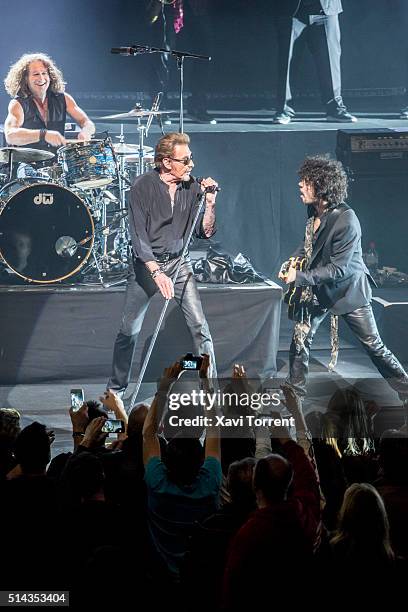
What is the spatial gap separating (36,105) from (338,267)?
3191mm

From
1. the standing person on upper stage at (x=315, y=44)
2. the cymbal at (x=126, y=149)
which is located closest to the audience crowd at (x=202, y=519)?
the cymbal at (x=126, y=149)

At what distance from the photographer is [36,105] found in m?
9.28

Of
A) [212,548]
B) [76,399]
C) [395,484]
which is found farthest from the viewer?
[76,399]

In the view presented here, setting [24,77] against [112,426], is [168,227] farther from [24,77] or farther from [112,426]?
[112,426]

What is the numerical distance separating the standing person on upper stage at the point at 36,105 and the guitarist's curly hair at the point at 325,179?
2431 mm

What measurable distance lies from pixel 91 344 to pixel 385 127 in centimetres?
374

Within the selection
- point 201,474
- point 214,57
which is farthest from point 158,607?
point 214,57

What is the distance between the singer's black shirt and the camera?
7.51 m

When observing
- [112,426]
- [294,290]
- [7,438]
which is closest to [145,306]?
[294,290]

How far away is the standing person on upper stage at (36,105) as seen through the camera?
9219 mm

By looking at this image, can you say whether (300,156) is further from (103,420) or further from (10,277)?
(103,420)

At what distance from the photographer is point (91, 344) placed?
28.1 ft

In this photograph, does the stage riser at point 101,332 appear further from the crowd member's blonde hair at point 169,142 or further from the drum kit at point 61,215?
the crowd member's blonde hair at point 169,142

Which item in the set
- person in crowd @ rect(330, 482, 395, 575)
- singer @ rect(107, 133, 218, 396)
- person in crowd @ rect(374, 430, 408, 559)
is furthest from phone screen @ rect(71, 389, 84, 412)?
singer @ rect(107, 133, 218, 396)
